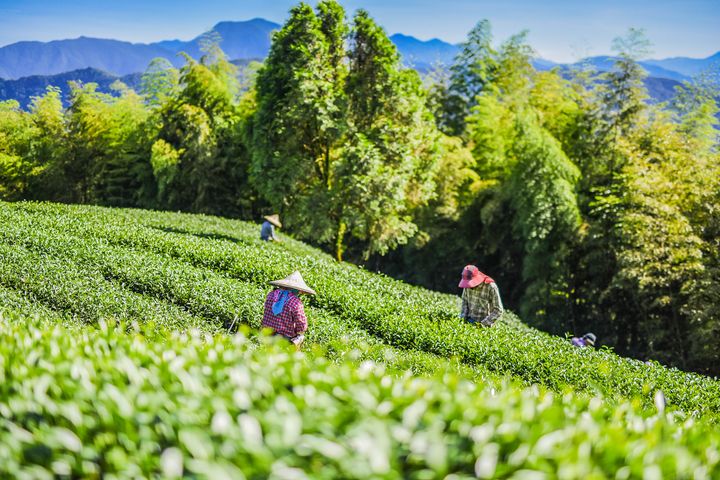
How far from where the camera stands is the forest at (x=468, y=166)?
1844 centimetres

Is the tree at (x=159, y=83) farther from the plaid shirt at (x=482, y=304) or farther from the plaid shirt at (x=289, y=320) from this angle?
the plaid shirt at (x=289, y=320)

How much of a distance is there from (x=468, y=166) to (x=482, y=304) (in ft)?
61.5

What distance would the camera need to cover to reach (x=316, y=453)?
2672mm

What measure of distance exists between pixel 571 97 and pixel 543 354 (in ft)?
64.5

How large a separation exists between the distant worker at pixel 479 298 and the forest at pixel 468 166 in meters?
8.76

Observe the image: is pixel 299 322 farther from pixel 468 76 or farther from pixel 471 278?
pixel 468 76

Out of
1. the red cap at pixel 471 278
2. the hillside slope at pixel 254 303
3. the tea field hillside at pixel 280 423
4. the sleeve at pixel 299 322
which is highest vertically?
the tea field hillside at pixel 280 423

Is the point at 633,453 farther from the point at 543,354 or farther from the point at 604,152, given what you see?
the point at 604,152

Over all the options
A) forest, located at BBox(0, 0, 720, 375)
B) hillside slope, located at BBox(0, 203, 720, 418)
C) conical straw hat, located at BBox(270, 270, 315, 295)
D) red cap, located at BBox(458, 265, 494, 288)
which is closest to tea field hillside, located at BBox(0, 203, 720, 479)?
conical straw hat, located at BBox(270, 270, 315, 295)

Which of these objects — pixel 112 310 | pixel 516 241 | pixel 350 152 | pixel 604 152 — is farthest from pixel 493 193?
pixel 112 310

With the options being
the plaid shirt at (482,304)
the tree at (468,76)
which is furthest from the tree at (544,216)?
the plaid shirt at (482,304)

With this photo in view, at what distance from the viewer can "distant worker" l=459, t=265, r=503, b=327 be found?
9.87m

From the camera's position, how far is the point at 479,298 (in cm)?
1058

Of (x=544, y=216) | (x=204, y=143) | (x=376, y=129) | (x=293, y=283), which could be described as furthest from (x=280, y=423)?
(x=204, y=143)
